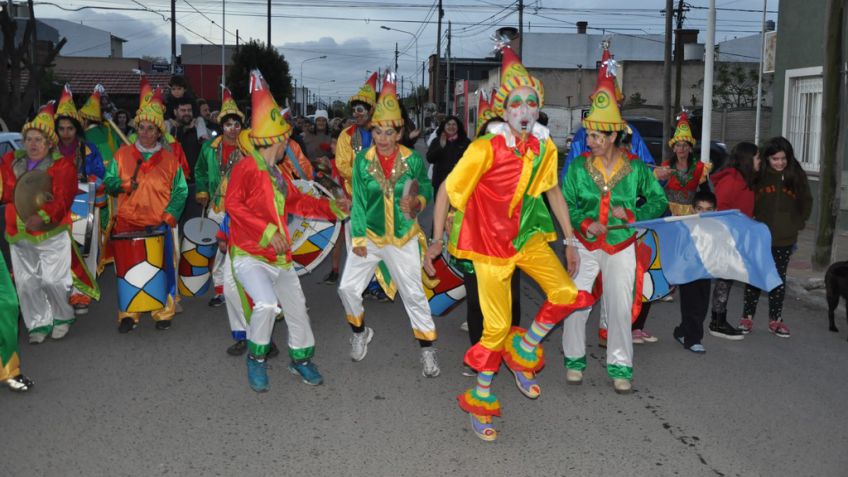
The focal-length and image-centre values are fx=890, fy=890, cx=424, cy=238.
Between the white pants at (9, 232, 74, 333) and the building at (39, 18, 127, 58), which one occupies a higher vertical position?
the building at (39, 18, 127, 58)

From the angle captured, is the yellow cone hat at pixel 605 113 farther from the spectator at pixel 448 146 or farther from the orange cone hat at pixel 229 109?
the spectator at pixel 448 146

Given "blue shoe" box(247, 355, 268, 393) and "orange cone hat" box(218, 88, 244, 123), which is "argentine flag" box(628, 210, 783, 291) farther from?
"orange cone hat" box(218, 88, 244, 123)

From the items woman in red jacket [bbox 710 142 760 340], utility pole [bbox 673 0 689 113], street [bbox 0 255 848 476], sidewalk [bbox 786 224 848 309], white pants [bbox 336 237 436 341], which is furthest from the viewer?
utility pole [bbox 673 0 689 113]

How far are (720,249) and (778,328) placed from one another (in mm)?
1318

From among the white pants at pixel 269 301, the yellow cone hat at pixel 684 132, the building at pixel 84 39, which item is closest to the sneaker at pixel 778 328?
the yellow cone hat at pixel 684 132

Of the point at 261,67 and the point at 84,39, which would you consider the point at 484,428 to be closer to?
the point at 261,67

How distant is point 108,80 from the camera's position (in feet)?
195

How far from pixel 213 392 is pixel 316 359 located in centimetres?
101

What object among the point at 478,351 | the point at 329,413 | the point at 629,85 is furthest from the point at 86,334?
the point at 629,85

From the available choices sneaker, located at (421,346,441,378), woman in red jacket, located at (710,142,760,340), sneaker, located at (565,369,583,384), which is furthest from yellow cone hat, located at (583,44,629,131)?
woman in red jacket, located at (710,142,760,340)

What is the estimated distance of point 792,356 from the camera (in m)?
6.79

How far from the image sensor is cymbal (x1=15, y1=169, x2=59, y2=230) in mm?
6703

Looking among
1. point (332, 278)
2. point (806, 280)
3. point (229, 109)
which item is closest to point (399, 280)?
point (229, 109)

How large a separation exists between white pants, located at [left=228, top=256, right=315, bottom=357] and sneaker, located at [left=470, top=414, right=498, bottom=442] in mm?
1471
